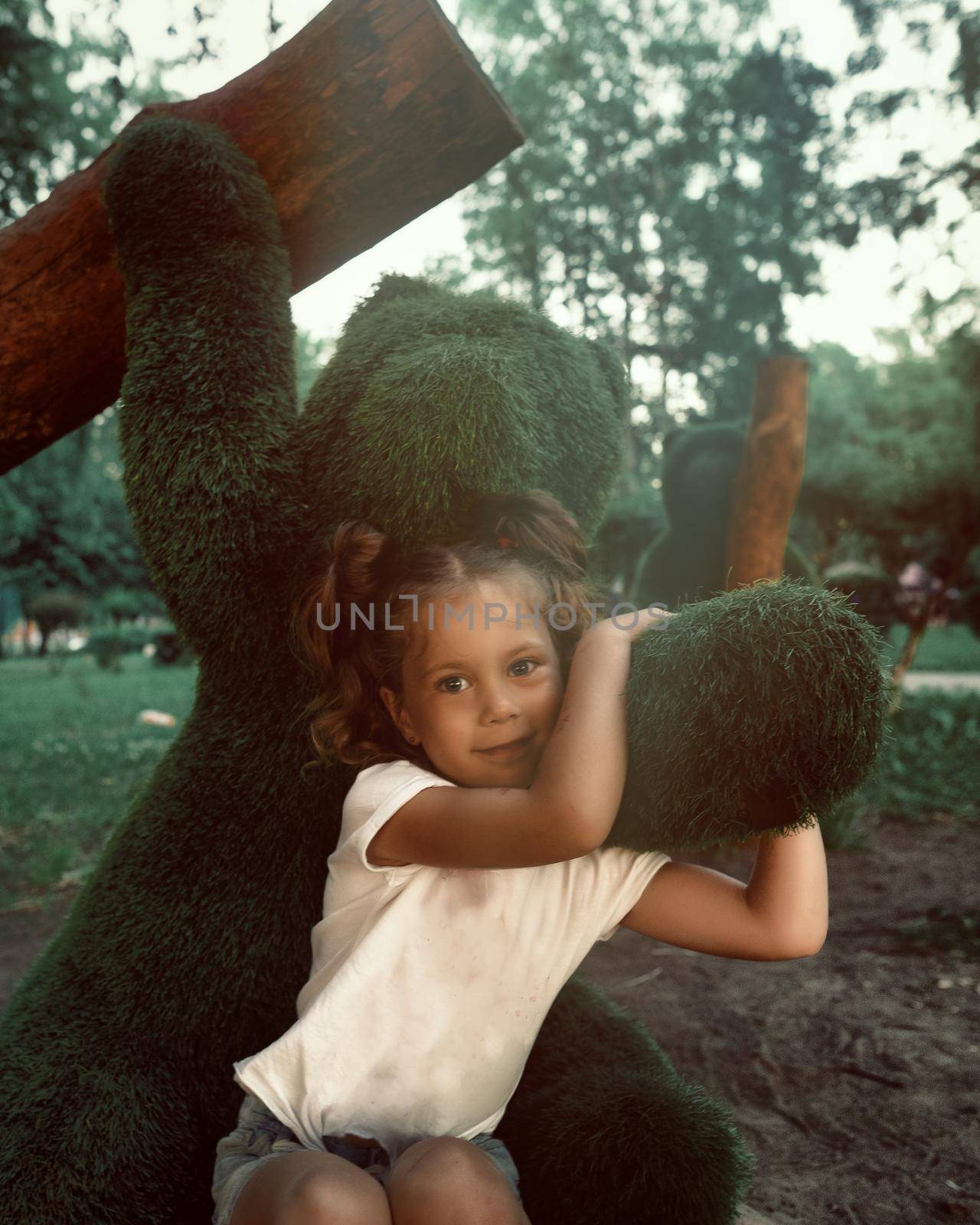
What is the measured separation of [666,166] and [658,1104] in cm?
1733

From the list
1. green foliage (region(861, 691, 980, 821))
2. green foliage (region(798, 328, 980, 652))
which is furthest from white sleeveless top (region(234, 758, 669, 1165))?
green foliage (region(798, 328, 980, 652))

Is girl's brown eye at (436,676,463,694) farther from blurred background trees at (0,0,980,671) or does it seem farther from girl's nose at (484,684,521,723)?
blurred background trees at (0,0,980,671)

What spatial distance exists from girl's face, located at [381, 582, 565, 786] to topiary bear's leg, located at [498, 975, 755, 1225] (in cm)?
49

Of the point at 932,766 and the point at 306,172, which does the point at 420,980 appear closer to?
the point at 306,172

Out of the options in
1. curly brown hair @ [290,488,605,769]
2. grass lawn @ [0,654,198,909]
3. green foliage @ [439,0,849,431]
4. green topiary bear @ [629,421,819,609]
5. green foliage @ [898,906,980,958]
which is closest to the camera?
curly brown hair @ [290,488,605,769]

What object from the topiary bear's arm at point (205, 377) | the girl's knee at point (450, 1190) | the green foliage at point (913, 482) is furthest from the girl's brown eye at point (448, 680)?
the green foliage at point (913, 482)

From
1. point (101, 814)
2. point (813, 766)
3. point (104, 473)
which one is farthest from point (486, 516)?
point (104, 473)

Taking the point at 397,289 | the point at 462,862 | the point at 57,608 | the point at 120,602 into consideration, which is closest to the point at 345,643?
the point at 462,862

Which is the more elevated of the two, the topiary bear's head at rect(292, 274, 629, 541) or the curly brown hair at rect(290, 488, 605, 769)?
the topiary bear's head at rect(292, 274, 629, 541)

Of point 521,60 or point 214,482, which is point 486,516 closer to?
point 214,482

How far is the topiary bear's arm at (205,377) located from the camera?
1517 millimetres

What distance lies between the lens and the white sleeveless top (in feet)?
4.03

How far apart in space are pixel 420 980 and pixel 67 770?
230 inches

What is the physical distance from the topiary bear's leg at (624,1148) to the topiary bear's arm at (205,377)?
2.86 feet
